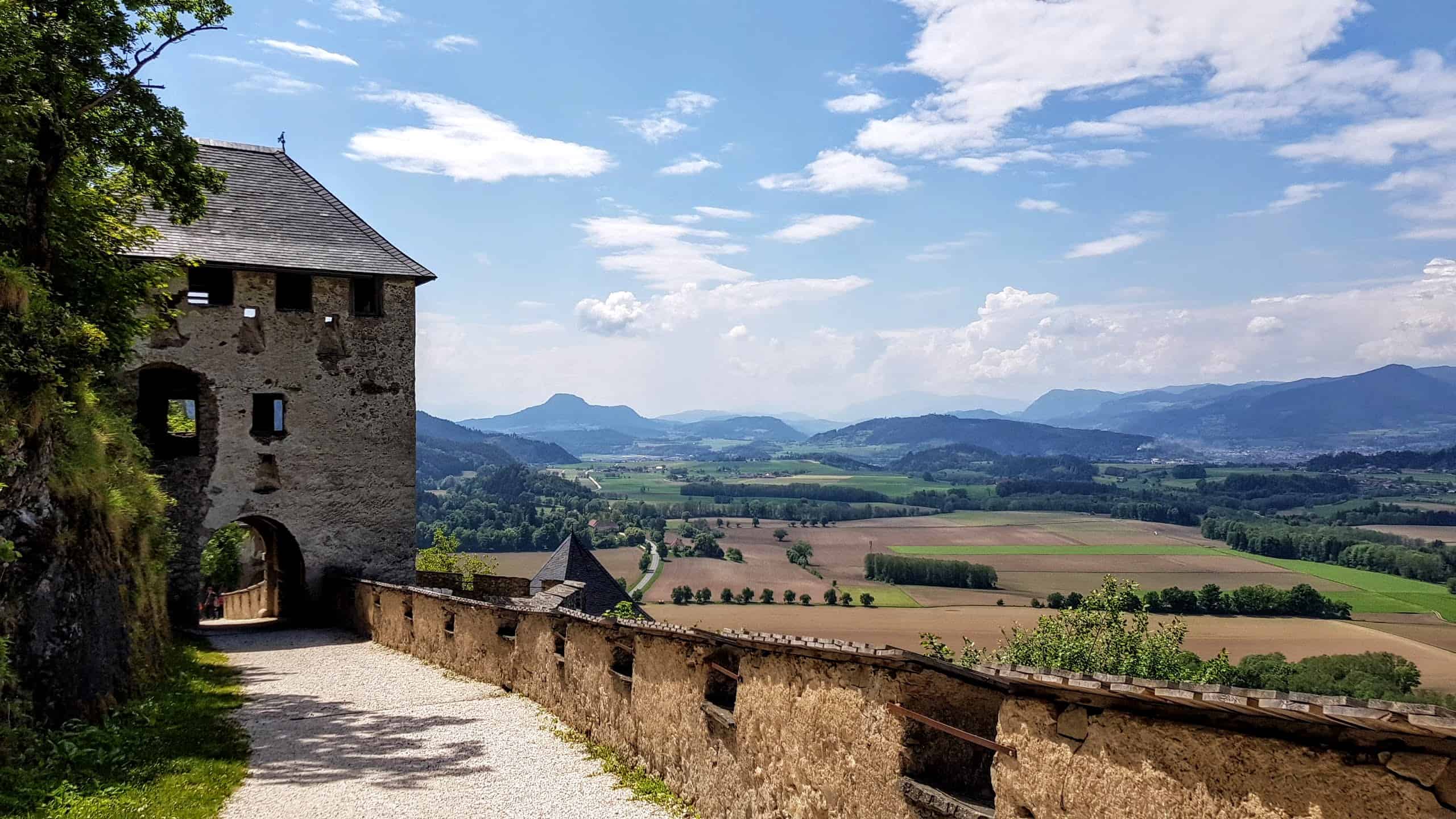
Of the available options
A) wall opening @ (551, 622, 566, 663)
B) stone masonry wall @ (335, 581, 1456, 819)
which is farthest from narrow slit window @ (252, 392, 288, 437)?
stone masonry wall @ (335, 581, 1456, 819)

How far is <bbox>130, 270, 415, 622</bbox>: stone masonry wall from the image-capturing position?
75.0 ft

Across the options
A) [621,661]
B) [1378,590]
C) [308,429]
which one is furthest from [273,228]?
[1378,590]

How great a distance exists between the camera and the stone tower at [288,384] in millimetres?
22922

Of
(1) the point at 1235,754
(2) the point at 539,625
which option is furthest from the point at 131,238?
(1) the point at 1235,754

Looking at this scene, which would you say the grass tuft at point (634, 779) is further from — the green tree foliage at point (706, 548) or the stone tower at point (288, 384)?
the green tree foliage at point (706, 548)

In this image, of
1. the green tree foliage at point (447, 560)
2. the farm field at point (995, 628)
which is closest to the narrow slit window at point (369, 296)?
the green tree foliage at point (447, 560)

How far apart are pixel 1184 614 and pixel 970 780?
263 ft

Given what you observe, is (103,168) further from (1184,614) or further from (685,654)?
(1184,614)

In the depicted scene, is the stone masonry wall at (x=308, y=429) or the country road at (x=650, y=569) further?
the country road at (x=650, y=569)

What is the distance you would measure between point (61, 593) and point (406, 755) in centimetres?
414

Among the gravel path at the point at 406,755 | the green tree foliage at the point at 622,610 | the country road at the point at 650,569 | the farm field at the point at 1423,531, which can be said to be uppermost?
the gravel path at the point at 406,755

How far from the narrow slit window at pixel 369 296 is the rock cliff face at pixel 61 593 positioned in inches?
489

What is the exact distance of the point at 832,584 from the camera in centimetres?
9131

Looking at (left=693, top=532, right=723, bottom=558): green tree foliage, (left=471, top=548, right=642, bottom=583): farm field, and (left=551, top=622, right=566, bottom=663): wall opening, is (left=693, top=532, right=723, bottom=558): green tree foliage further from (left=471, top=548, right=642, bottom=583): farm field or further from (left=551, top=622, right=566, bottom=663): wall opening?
(left=551, top=622, right=566, bottom=663): wall opening
